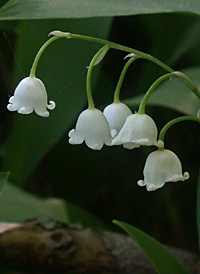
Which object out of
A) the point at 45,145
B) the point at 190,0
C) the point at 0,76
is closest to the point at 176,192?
the point at 45,145

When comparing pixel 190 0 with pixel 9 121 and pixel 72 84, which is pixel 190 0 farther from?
pixel 9 121

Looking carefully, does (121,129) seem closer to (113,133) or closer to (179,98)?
(113,133)

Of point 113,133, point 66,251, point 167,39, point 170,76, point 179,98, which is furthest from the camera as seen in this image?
point 167,39

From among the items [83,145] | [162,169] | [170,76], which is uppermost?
[170,76]

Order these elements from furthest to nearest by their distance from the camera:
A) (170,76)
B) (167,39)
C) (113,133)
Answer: (167,39), (113,133), (170,76)

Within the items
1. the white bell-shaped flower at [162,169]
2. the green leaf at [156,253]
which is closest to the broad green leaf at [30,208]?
the green leaf at [156,253]

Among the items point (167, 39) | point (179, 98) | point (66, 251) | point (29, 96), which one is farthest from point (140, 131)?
point (167, 39)

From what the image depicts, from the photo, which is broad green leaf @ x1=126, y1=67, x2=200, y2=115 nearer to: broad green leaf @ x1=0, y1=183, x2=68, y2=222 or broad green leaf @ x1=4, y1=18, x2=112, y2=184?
broad green leaf @ x1=4, y1=18, x2=112, y2=184
